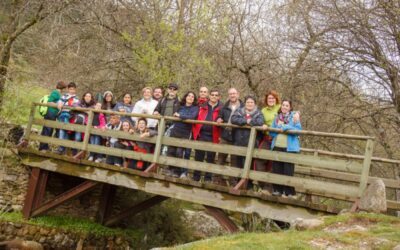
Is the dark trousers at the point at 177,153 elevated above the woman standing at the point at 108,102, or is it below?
below

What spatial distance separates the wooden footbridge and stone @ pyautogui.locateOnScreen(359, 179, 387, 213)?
0.10 m

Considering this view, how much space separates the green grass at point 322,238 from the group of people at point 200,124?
153cm

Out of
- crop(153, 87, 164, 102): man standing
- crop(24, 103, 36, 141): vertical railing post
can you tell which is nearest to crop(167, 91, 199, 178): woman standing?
crop(153, 87, 164, 102): man standing

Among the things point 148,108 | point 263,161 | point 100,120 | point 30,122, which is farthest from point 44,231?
point 263,161

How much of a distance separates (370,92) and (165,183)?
5.78 metres

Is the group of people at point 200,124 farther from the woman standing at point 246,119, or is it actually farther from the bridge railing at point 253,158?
the bridge railing at point 253,158

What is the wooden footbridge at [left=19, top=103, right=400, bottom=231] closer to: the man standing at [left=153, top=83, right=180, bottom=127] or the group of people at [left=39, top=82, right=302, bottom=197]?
the group of people at [left=39, top=82, right=302, bottom=197]

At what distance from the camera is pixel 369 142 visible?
6941mm

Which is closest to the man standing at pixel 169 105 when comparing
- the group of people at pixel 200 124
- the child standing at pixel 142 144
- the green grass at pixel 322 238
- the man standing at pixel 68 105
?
the group of people at pixel 200 124

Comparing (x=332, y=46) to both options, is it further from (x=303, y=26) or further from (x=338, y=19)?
(x=303, y=26)

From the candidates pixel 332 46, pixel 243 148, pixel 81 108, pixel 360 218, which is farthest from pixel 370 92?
pixel 81 108

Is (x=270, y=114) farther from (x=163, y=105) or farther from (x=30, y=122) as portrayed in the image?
(x=30, y=122)

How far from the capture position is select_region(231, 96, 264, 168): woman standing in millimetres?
7938

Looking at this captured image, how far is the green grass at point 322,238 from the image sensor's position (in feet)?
18.8
